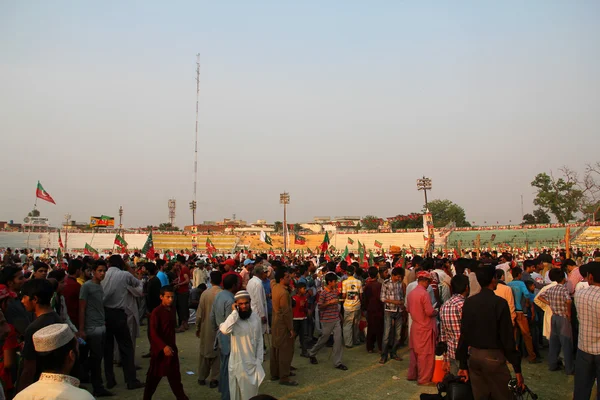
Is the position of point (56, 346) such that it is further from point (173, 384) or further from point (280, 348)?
point (280, 348)

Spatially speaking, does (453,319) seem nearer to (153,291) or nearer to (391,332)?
(391,332)

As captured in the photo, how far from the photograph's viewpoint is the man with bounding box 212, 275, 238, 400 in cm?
581

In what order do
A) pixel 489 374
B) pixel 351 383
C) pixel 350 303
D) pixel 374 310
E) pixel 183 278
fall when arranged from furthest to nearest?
pixel 183 278
pixel 350 303
pixel 374 310
pixel 351 383
pixel 489 374

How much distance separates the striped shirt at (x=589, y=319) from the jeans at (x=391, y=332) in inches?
155

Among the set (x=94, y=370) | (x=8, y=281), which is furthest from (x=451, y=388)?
Result: (x=8, y=281)

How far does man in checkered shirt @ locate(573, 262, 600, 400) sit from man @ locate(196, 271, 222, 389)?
473cm

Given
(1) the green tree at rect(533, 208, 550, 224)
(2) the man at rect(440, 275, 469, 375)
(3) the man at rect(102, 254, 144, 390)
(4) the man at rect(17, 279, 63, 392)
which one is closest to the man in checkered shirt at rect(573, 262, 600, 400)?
(2) the man at rect(440, 275, 469, 375)

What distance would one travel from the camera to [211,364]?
7035 millimetres

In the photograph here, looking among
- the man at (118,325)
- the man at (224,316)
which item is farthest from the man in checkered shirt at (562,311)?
the man at (118,325)

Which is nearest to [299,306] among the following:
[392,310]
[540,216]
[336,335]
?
[336,335]

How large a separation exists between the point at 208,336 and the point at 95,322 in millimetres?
1640

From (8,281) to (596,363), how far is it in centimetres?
686

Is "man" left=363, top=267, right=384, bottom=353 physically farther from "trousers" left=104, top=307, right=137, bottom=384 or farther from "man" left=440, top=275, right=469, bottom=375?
"trousers" left=104, top=307, right=137, bottom=384

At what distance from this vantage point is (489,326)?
4.30m
